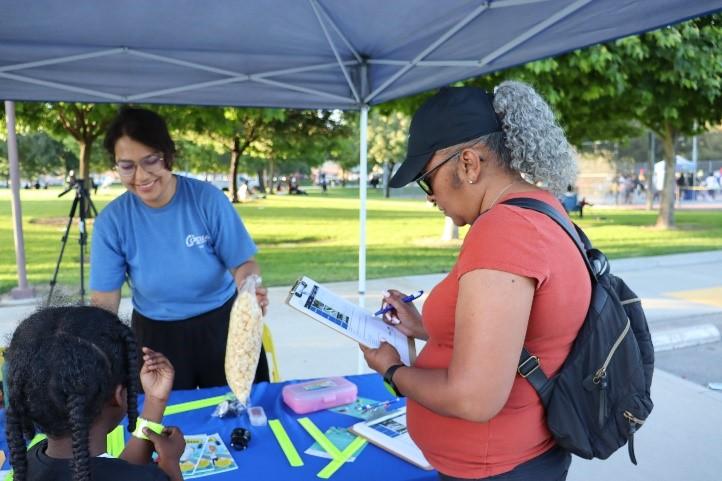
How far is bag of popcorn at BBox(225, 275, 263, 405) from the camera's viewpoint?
189 centimetres

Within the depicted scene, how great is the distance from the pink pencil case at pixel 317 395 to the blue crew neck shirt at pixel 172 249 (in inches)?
24.1

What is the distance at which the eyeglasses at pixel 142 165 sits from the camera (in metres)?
2.34

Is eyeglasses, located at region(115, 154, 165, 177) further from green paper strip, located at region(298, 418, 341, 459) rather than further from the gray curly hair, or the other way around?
the gray curly hair

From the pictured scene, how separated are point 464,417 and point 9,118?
690 centimetres

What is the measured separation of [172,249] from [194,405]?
2.18 ft

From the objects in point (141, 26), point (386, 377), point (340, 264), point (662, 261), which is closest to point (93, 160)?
point (340, 264)

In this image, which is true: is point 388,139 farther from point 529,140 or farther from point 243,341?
point 529,140

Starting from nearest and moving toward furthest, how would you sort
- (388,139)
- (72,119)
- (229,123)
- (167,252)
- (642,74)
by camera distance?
(167,252) → (642,74) → (229,123) → (72,119) → (388,139)

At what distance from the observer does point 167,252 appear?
2.46 metres

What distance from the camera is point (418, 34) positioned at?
307 centimetres

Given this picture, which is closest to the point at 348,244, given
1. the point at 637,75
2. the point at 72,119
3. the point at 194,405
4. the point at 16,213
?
the point at 637,75

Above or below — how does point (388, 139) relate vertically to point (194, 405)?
above

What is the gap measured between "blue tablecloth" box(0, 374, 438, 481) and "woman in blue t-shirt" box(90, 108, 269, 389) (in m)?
0.29

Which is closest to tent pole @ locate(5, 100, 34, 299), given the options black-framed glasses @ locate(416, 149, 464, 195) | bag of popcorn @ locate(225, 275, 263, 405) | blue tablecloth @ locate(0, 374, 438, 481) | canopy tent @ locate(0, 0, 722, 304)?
canopy tent @ locate(0, 0, 722, 304)
